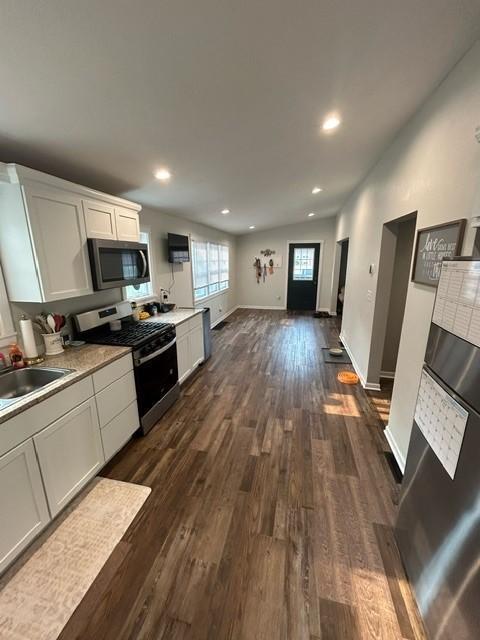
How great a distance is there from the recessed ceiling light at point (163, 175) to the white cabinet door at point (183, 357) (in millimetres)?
1779

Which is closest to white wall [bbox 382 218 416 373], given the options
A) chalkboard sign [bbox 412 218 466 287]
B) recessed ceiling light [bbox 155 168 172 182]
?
chalkboard sign [bbox 412 218 466 287]

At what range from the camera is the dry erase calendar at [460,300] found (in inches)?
36.2

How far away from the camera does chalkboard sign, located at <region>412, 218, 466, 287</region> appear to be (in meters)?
1.46

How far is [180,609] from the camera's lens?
126 cm

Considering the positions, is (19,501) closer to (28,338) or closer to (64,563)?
(64,563)

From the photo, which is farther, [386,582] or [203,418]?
[203,418]

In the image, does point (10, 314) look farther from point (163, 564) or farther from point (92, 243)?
point (163, 564)

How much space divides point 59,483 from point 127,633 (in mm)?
887

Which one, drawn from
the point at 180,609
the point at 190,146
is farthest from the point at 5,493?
the point at 190,146

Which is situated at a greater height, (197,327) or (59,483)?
(197,327)

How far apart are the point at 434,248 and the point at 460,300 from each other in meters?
0.95

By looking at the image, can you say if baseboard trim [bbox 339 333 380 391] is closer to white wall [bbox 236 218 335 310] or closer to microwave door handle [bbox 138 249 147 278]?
microwave door handle [bbox 138 249 147 278]

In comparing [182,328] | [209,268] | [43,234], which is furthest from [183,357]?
[209,268]

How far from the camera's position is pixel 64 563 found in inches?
57.3
